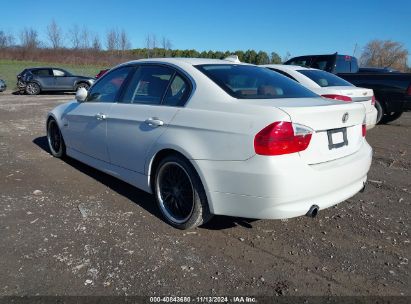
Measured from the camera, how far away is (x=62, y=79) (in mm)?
20469

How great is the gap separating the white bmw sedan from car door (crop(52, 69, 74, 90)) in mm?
17386

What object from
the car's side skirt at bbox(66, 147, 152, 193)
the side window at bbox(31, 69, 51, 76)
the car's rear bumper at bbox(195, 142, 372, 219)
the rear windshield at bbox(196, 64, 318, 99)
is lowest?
the car's side skirt at bbox(66, 147, 152, 193)

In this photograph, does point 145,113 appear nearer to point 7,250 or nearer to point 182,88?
point 182,88

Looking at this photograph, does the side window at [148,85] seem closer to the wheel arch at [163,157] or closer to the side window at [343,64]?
the wheel arch at [163,157]

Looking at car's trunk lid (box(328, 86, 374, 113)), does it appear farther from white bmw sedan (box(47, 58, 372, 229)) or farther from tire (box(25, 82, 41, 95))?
tire (box(25, 82, 41, 95))

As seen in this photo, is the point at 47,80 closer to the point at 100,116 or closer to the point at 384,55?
the point at 100,116

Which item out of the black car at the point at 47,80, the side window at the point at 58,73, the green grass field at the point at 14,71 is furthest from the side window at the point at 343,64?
the green grass field at the point at 14,71

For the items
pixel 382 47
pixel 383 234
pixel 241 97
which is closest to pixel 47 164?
pixel 241 97

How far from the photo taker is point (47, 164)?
5805 millimetres

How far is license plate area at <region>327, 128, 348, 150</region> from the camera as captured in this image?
10.3 ft

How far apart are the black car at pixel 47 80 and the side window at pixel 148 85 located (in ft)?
56.4

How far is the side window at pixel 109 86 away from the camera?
445 cm

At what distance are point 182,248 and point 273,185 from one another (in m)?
0.99


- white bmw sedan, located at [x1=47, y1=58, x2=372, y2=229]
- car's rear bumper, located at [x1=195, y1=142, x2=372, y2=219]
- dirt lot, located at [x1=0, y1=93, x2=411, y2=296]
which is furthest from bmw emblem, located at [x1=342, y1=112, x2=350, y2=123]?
dirt lot, located at [x1=0, y1=93, x2=411, y2=296]
